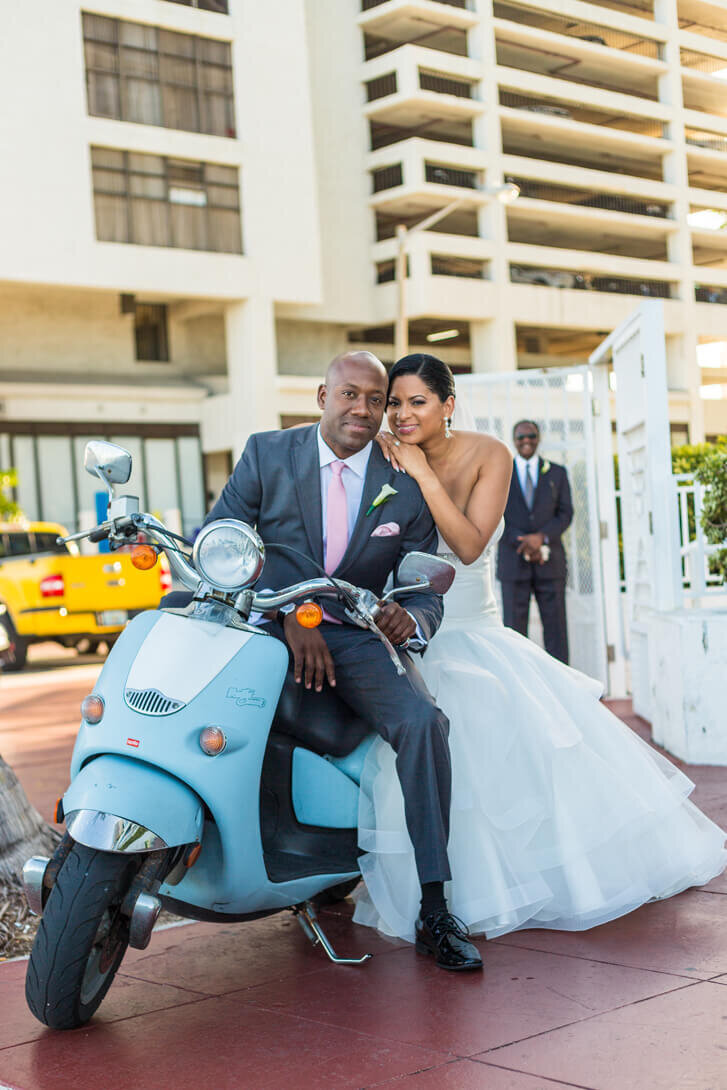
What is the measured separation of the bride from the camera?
4184 mm

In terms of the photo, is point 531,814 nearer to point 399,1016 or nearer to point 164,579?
point 399,1016

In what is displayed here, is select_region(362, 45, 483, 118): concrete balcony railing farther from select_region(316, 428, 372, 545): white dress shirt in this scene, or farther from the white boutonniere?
the white boutonniere

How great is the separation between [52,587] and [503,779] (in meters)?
12.0

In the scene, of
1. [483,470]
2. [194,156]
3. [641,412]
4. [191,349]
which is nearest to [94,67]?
[194,156]

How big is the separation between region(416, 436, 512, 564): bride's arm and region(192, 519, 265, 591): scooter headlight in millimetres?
1184

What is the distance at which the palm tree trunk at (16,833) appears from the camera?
4.94 m

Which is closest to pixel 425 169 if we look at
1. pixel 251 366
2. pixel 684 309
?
pixel 251 366

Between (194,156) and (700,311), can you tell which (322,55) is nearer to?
(194,156)

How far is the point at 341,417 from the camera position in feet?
14.2

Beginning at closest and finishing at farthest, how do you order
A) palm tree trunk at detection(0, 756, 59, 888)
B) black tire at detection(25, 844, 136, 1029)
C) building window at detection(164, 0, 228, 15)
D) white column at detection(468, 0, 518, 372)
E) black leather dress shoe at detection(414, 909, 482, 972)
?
black tire at detection(25, 844, 136, 1029), black leather dress shoe at detection(414, 909, 482, 972), palm tree trunk at detection(0, 756, 59, 888), building window at detection(164, 0, 228, 15), white column at detection(468, 0, 518, 372)

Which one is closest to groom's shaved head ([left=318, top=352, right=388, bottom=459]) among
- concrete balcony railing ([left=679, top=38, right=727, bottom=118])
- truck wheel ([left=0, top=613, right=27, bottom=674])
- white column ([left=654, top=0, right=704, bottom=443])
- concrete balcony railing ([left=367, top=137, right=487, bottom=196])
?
truck wheel ([left=0, top=613, right=27, bottom=674])

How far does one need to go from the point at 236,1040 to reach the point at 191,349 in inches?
1431

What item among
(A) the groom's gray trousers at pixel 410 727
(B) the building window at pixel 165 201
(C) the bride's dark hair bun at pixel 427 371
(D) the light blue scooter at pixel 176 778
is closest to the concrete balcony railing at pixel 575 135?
(B) the building window at pixel 165 201

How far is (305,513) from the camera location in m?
4.31
